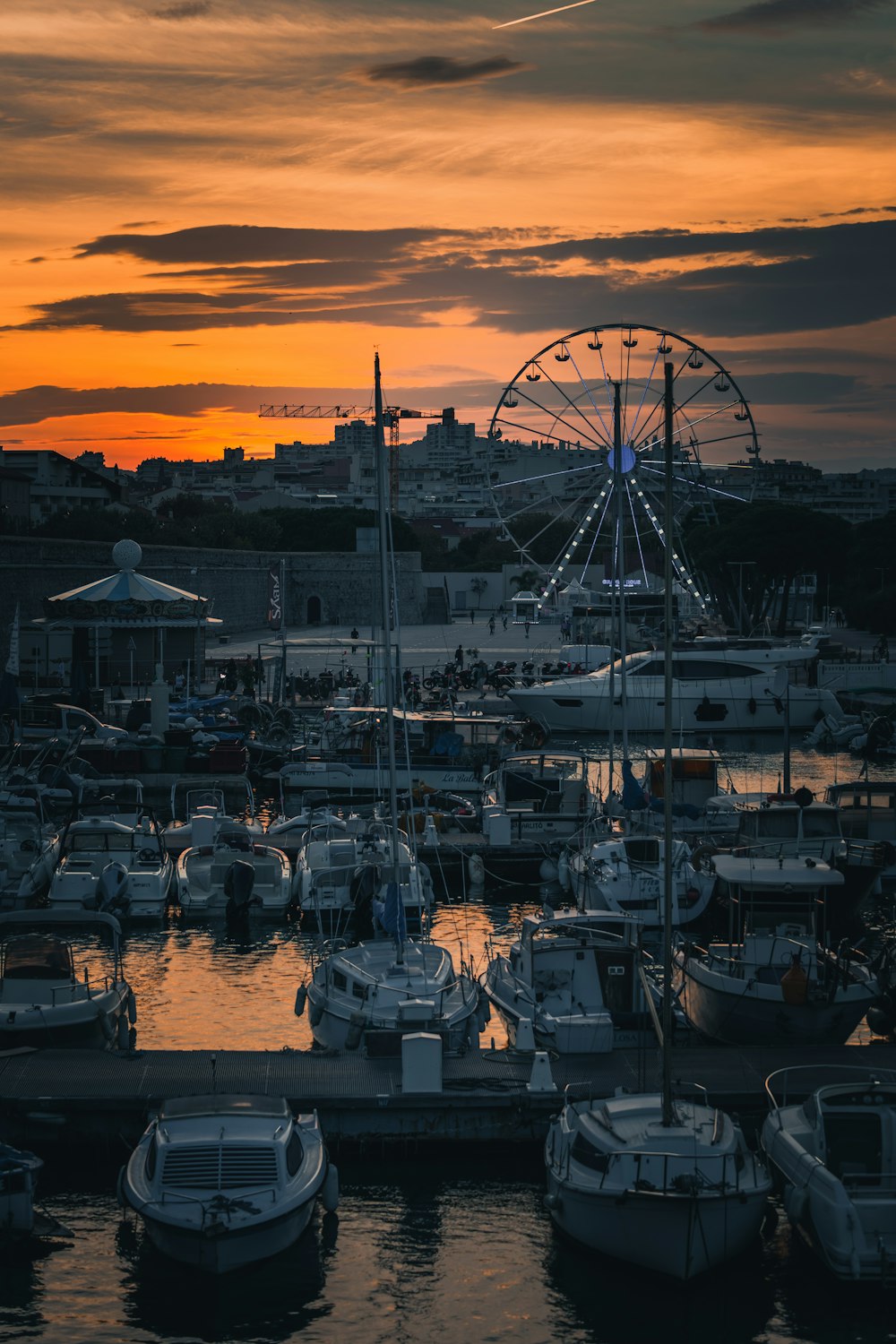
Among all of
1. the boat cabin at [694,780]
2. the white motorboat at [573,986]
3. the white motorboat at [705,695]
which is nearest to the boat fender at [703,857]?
the white motorboat at [573,986]

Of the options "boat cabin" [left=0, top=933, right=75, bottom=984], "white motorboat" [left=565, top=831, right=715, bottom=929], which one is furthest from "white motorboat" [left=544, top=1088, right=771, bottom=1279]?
"white motorboat" [left=565, top=831, right=715, bottom=929]

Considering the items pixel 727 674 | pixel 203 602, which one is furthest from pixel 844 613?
pixel 203 602

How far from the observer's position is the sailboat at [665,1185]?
9.89 meters

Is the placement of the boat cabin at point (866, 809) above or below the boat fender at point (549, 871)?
above

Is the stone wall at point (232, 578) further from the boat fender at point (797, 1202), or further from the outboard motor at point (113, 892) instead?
the boat fender at point (797, 1202)

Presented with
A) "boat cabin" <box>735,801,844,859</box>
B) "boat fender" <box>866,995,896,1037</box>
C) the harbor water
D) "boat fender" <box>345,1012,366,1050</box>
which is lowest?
the harbor water

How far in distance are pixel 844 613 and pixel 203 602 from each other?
44745mm

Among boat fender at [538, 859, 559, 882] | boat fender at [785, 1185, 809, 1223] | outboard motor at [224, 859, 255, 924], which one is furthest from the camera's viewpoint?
boat fender at [538, 859, 559, 882]

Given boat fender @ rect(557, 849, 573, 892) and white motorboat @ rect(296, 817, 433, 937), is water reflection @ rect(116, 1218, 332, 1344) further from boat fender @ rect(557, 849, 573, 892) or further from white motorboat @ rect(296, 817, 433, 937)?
boat fender @ rect(557, 849, 573, 892)

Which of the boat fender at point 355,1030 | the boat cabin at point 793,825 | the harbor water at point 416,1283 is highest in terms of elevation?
the boat cabin at point 793,825

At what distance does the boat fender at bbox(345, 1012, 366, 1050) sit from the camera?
13.7m

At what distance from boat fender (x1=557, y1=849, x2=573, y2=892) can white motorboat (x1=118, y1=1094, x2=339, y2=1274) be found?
10132 mm

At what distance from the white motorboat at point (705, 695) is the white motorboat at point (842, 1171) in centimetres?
2887

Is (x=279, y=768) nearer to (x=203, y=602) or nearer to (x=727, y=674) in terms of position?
(x=203, y=602)
